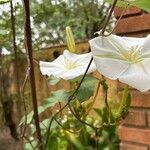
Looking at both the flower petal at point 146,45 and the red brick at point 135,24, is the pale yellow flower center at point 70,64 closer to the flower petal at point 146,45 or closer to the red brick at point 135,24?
the flower petal at point 146,45

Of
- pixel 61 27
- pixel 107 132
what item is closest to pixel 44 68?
pixel 107 132

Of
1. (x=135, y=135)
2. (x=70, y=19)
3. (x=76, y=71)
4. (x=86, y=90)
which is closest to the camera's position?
(x=76, y=71)

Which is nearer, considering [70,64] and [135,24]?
[70,64]

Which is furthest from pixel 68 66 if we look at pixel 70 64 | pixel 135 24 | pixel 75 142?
pixel 75 142

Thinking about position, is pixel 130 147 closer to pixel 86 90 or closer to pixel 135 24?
pixel 135 24

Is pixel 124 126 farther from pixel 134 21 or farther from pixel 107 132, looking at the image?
pixel 107 132
